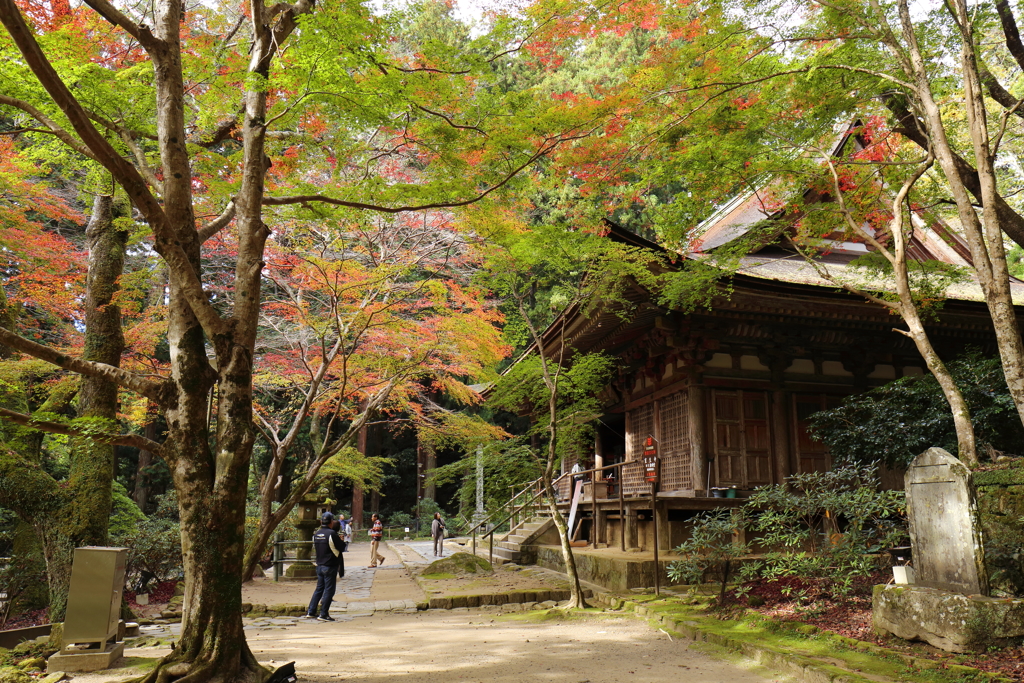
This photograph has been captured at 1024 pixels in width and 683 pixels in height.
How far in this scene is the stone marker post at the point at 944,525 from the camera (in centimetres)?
515

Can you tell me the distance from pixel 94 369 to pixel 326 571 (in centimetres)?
525

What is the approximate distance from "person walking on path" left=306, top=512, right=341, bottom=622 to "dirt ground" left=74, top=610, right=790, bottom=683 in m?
0.41

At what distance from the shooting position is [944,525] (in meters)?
5.42

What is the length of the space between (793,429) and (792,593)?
5.21m

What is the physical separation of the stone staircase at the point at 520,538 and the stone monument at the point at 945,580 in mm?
9295

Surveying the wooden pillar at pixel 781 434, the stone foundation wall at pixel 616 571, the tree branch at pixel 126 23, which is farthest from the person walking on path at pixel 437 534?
the tree branch at pixel 126 23

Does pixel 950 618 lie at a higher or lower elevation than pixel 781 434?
lower

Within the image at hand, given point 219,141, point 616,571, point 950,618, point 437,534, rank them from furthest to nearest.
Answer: point 437,534, point 616,571, point 219,141, point 950,618

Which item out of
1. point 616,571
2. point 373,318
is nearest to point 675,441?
point 616,571

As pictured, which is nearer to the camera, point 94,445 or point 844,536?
point 844,536

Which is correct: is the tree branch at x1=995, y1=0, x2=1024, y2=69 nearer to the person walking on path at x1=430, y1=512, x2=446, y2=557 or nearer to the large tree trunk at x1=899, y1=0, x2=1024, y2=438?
the large tree trunk at x1=899, y1=0, x2=1024, y2=438

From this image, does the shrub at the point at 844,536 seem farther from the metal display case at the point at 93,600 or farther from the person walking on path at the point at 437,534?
the person walking on path at the point at 437,534

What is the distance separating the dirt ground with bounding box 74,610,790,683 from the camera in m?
5.27

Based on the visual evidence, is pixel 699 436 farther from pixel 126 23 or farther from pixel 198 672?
pixel 126 23
